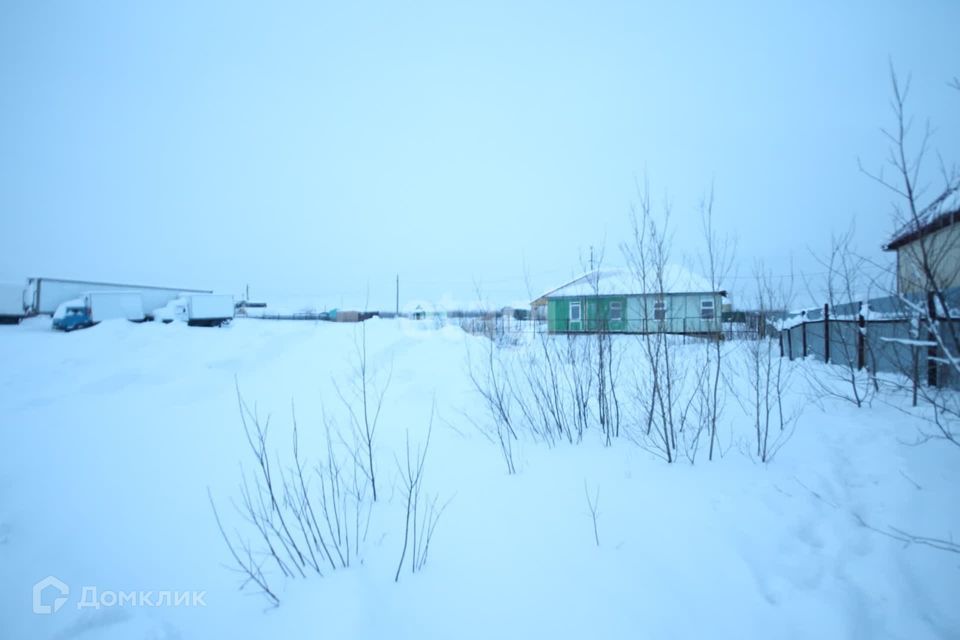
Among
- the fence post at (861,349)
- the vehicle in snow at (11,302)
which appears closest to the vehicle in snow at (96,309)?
the vehicle in snow at (11,302)

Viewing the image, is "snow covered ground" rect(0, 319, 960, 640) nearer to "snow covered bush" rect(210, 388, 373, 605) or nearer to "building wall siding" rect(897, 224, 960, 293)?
"snow covered bush" rect(210, 388, 373, 605)

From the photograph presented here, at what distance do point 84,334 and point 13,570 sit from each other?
40.0 feet

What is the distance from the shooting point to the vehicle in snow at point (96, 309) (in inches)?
677

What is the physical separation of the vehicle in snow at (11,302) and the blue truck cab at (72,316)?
3.47 m

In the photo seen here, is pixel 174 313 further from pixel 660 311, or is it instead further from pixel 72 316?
pixel 660 311

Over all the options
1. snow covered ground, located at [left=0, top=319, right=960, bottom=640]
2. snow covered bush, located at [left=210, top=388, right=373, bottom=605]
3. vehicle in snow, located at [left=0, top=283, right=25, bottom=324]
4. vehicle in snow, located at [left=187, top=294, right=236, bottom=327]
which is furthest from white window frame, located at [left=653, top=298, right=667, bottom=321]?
vehicle in snow, located at [left=0, top=283, right=25, bottom=324]

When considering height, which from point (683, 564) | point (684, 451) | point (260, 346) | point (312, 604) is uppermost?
point (260, 346)

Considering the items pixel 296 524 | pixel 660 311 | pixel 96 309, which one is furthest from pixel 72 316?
pixel 660 311

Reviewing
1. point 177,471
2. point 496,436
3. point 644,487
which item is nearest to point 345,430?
point 177,471

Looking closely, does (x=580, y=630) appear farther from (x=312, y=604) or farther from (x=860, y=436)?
(x=860, y=436)

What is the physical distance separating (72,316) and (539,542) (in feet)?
80.3

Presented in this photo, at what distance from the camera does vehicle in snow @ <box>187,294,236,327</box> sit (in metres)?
19.7

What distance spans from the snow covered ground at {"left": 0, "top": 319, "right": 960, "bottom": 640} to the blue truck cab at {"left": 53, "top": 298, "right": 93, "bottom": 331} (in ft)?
56.6

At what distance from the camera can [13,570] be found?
2.96 meters
